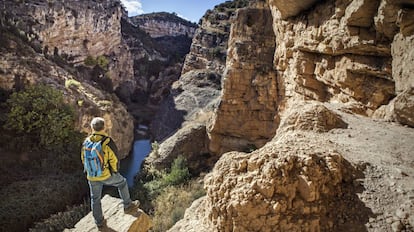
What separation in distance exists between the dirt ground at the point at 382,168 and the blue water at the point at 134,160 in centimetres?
1621

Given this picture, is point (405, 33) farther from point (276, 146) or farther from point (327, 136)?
point (276, 146)

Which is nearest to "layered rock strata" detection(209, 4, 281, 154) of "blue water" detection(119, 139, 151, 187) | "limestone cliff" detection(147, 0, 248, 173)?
"limestone cliff" detection(147, 0, 248, 173)

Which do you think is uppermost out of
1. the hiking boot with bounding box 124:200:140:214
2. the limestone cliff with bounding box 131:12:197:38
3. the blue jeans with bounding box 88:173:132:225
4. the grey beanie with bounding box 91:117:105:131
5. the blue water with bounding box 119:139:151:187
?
the limestone cliff with bounding box 131:12:197:38

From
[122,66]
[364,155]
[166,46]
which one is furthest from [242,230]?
[166,46]

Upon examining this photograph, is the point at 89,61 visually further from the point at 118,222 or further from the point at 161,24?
the point at 161,24

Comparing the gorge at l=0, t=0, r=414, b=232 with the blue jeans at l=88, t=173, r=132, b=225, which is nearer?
the gorge at l=0, t=0, r=414, b=232

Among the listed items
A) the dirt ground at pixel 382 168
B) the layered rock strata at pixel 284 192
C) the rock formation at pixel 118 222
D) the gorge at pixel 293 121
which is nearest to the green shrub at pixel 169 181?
the gorge at pixel 293 121

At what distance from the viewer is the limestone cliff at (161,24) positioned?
233 feet

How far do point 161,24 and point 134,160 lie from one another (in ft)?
178

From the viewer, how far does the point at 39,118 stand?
1773 centimetres

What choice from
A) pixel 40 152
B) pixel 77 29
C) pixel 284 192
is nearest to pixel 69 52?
pixel 77 29

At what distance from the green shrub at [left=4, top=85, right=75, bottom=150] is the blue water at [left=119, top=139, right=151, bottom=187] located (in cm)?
510

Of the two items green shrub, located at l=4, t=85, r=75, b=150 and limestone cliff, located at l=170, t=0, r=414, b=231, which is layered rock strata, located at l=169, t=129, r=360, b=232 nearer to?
limestone cliff, located at l=170, t=0, r=414, b=231

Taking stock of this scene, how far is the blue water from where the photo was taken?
21555mm
